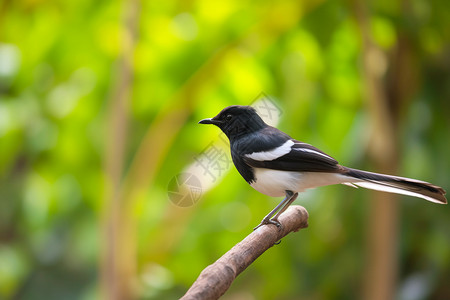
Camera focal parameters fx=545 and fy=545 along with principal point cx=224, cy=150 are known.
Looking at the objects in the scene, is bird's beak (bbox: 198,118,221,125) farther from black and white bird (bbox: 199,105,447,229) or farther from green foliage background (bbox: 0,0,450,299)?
green foliage background (bbox: 0,0,450,299)

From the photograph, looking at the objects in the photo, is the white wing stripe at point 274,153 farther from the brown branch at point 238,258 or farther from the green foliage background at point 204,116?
the green foliage background at point 204,116

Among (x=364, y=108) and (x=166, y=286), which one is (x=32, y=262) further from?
(x=364, y=108)

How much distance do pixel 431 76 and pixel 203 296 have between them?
4.98ft

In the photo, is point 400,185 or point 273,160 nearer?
point 400,185

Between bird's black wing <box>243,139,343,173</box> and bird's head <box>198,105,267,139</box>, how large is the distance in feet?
0.10

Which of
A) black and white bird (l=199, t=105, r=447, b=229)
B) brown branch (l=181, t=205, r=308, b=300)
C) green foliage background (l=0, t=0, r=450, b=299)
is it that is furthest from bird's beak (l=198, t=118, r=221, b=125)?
green foliage background (l=0, t=0, r=450, b=299)

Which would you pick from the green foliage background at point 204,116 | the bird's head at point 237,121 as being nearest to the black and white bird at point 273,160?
the bird's head at point 237,121

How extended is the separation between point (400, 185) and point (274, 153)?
160 mm

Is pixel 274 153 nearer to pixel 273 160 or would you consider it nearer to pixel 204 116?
pixel 273 160

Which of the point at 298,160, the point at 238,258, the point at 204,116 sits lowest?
the point at 238,258

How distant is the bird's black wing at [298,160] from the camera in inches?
23.6

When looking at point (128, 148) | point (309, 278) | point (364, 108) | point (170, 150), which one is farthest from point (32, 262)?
point (364, 108)

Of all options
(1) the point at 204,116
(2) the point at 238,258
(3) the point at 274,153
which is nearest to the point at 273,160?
(3) the point at 274,153

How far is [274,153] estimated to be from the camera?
2.09ft
